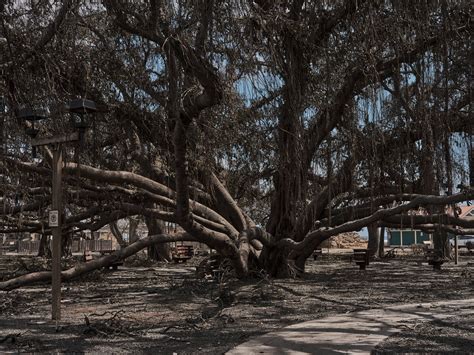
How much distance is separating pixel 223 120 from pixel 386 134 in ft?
9.67

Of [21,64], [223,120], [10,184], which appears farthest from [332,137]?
[10,184]

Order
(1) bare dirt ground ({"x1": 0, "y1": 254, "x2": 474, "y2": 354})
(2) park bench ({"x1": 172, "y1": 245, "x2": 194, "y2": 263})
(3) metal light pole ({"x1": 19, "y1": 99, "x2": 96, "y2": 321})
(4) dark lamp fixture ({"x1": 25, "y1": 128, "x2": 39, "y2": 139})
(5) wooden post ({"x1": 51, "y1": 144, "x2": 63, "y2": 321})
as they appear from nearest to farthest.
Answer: (1) bare dirt ground ({"x1": 0, "y1": 254, "x2": 474, "y2": 354})
(3) metal light pole ({"x1": 19, "y1": 99, "x2": 96, "y2": 321})
(4) dark lamp fixture ({"x1": 25, "y1": 128, "x2": 39, "y2": 139})
(5) wooden post ({"x1": 51, "y1": 144, "x2": 63, "y2": 321})
(2) park bench ({"x1": 172, "y1": 245, "x2": 194, "y2": 263})

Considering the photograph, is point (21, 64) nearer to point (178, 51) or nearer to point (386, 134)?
point (178, 51)

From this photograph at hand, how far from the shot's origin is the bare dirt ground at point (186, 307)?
309 inches

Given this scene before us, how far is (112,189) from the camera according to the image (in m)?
15.0

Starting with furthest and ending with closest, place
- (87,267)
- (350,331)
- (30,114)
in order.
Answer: (87,267)
(30,114)
(350,331)

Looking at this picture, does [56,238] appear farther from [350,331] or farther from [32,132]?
[350,331]

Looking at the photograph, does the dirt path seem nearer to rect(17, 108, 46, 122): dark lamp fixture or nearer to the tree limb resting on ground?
rect(17, 108, 46, 122): dark lamp fixture

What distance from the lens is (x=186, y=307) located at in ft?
37.0

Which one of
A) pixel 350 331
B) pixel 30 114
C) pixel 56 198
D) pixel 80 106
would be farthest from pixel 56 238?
pixel 350 331

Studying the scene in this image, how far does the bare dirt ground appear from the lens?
25.7ft

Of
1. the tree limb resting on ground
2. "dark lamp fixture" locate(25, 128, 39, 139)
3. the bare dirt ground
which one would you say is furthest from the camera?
the tree limb resting on ground

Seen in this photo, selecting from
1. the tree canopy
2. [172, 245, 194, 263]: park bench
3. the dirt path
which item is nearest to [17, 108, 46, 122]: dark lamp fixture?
the tree canopy

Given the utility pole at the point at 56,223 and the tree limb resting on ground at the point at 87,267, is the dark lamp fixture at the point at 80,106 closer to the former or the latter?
the utility pole at the point at 56,223
